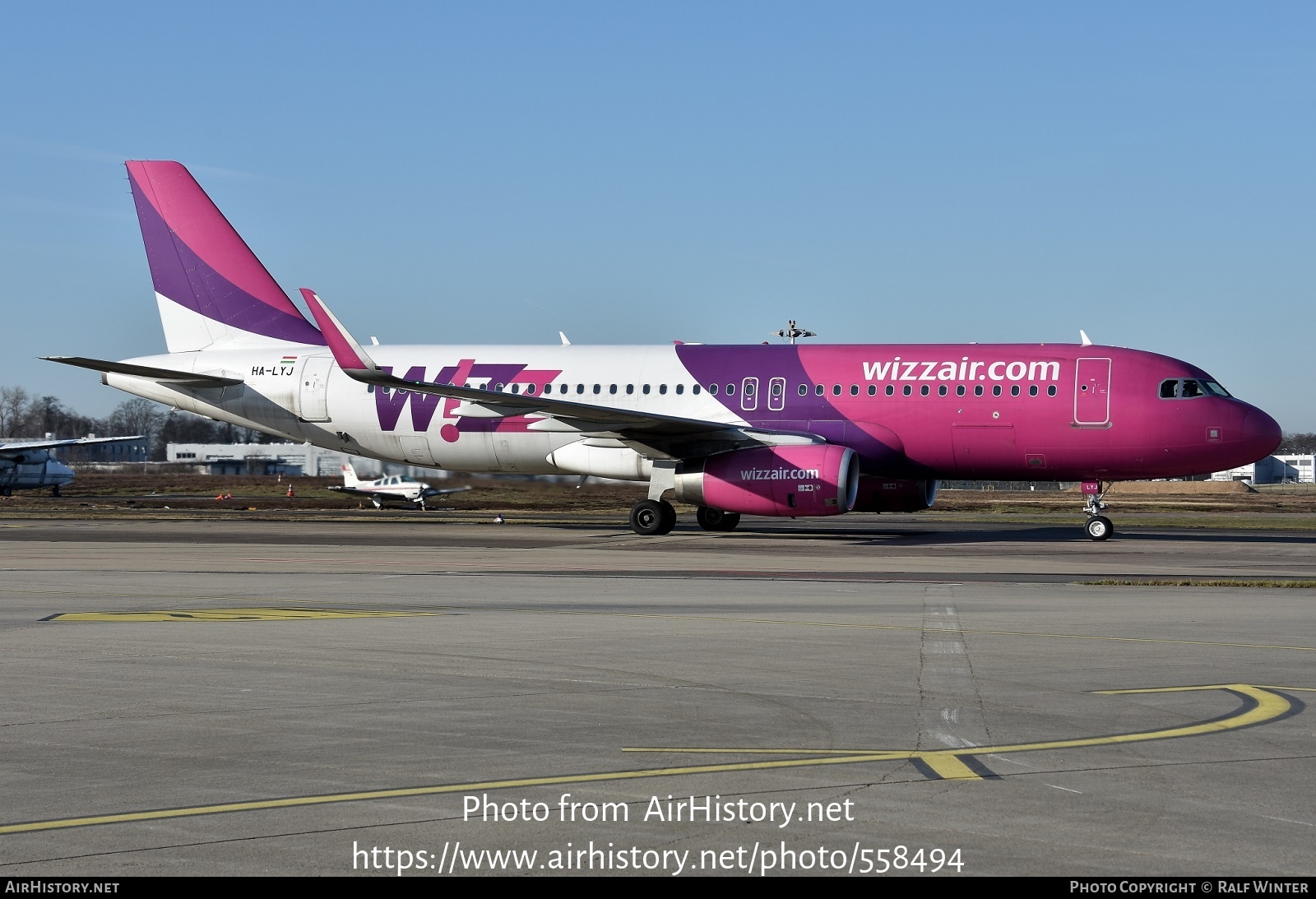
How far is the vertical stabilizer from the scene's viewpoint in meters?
35.8

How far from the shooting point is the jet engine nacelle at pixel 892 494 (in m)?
31.4

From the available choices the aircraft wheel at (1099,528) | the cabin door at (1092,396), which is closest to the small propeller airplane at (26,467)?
the aircraft wheel at (1099,528)

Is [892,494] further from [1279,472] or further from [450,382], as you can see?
[1279,472]

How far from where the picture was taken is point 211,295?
35844mm

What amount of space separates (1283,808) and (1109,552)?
67.6 ft

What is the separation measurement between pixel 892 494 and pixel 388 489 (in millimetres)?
29397

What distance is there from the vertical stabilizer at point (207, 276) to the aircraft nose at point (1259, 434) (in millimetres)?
23626

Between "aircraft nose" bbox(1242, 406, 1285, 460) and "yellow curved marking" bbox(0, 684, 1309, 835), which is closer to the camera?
"yellow curved marking" bbox(0, 684, 1309, 835)

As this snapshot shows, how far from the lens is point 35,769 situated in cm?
700

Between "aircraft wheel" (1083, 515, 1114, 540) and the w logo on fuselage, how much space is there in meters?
13.6

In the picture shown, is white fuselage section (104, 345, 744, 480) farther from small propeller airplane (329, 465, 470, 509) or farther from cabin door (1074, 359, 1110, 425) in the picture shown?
small propeller airplane (329, 465, 470, 509)

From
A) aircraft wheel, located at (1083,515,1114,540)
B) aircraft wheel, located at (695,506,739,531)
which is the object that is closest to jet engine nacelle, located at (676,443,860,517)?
aircraft wheel, located at (695,506,739,531)

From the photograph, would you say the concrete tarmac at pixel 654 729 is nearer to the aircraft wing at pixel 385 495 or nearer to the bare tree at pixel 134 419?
the aircraft wing at pixel 385 495

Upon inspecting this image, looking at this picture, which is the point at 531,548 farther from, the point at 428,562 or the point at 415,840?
the point at 415,840
